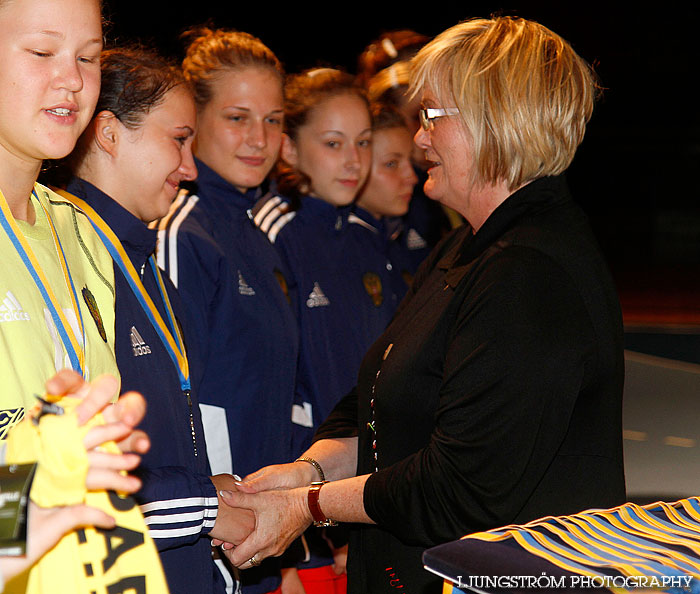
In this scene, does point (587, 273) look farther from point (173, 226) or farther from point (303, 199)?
point (303, 199)

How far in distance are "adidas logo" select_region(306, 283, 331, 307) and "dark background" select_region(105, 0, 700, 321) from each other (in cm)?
518

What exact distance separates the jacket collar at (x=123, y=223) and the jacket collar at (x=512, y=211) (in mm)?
631

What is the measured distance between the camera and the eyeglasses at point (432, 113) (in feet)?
5.38

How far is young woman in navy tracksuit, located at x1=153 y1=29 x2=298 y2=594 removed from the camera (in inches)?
86.4

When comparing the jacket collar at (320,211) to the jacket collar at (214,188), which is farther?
the jacket collar at (320,211)

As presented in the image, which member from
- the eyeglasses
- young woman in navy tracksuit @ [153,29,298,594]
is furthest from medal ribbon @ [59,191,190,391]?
the eyeglasses

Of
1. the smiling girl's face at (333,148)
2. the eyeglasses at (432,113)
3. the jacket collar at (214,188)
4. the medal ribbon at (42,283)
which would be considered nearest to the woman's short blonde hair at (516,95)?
the eyeglasses at (432,113)

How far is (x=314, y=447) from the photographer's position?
74.3 inches

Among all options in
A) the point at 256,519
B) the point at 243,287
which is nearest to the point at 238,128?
the point at 243,287

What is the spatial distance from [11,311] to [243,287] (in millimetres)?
1268

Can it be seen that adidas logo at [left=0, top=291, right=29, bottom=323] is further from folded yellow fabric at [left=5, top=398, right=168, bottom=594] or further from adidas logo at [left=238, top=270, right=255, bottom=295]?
adidas logo at [left=238, top=270, right=255, bottom=295]

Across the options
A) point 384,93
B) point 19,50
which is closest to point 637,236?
point 384,93

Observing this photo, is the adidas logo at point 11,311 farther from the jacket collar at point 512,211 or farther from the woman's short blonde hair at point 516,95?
the woman's short blonde hair at point 516,95

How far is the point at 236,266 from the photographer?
93.0 inches
